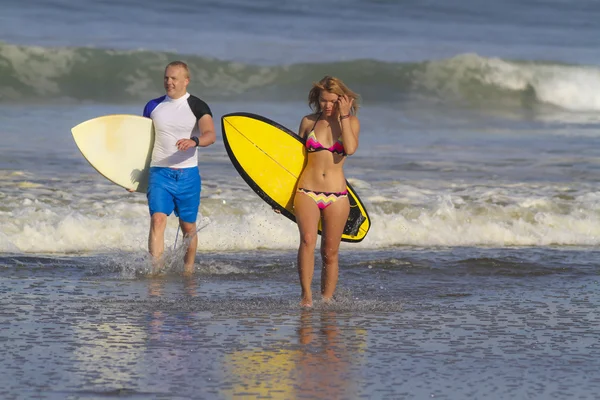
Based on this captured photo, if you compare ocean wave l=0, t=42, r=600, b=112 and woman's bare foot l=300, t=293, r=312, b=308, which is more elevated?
ocean wave l=0, t=42, r=600, b=112

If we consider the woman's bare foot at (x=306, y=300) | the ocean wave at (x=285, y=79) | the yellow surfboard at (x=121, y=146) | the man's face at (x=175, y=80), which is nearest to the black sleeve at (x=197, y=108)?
the man's face at (x=175, y=80)

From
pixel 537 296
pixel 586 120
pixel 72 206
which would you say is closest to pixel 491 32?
pixel 586 120

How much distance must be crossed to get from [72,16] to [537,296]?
76.9ft

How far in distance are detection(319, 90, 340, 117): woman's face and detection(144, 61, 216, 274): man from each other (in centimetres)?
145

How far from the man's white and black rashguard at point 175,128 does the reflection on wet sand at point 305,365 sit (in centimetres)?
220

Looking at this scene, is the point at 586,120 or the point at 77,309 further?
the point at 586,120

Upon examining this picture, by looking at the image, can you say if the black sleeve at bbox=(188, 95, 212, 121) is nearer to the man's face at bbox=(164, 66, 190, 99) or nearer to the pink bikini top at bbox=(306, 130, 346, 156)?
the man's face at bbox=(164, 66, 190, 99)

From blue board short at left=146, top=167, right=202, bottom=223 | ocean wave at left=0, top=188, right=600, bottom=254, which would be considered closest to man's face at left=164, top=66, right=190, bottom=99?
blue board short at left=146, top=167, right=202, bottom=223

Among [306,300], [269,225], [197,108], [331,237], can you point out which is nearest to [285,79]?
[269,225]

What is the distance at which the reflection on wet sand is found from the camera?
4.89 m

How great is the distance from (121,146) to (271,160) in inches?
71.2

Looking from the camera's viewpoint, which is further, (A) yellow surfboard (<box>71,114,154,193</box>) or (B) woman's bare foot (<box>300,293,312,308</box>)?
(A) yellow surfboard (<box>71,114,154,193</box>)

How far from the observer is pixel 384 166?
1475 centimetres

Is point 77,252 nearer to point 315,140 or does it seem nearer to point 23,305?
point 23,305
